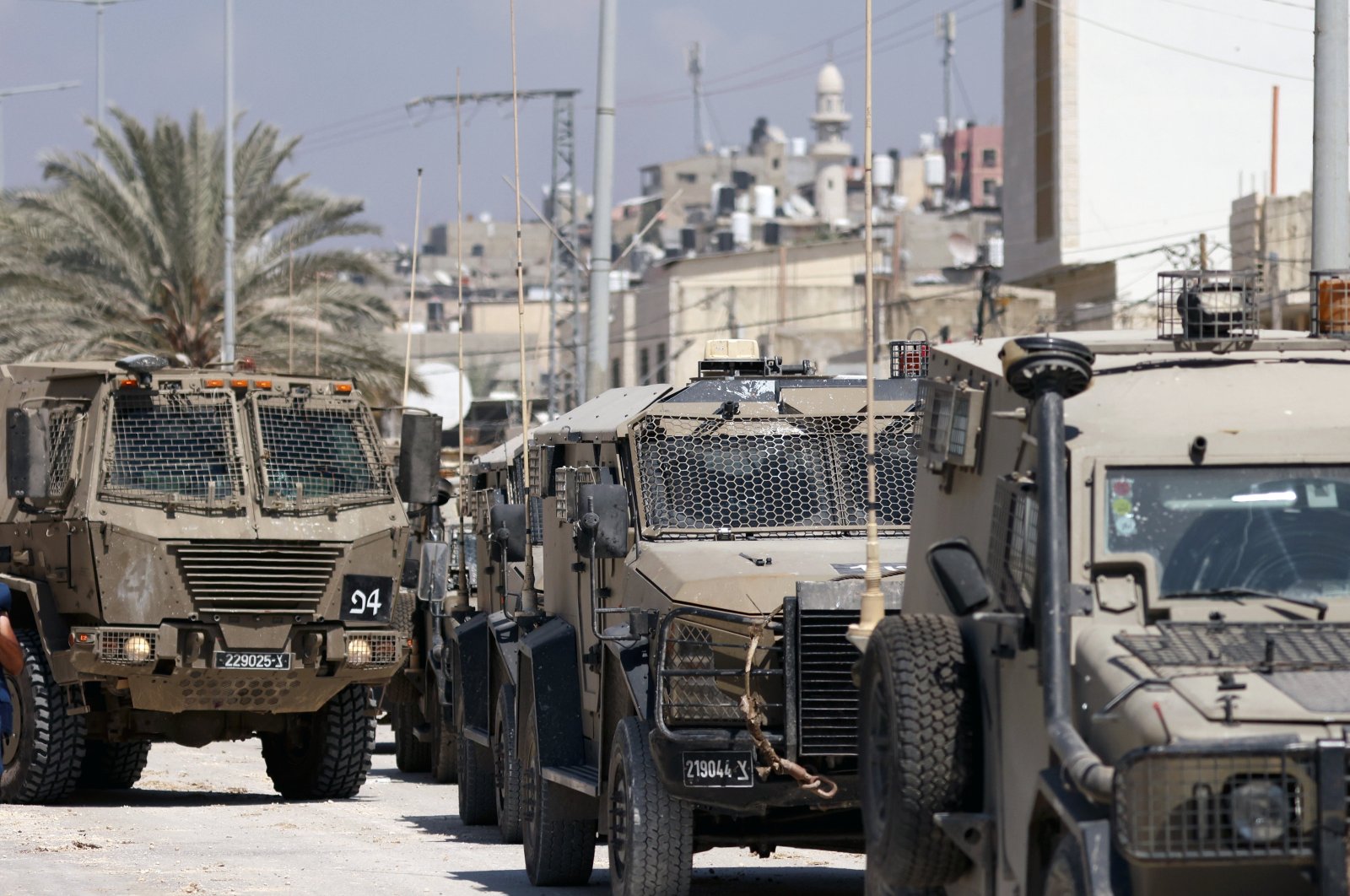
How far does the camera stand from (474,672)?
13.9m

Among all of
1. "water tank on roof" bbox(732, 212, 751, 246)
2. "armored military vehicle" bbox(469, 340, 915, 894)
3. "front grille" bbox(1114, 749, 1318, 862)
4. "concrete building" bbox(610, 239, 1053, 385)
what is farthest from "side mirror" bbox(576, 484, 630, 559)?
"water tank on roof" bbox(732, 212, 751, 246)

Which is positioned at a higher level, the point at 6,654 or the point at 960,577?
the point at 960,577

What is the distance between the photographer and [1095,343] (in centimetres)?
704

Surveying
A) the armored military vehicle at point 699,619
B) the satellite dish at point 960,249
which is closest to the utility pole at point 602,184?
the armored military vehicle at point 699,619

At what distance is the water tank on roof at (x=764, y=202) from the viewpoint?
87625mm

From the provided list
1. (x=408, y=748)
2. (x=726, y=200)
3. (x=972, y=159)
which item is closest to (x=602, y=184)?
(x=408, y=748)

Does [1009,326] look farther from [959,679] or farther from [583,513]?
[959,679]

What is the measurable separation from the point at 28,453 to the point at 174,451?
0.93 metres

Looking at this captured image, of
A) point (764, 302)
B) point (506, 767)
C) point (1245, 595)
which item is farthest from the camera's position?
point (764, 302)

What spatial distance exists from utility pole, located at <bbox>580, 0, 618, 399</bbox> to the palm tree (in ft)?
26.8

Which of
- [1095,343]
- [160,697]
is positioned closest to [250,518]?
[160,697]

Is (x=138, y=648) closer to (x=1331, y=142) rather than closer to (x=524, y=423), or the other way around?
(x=524, y=423)

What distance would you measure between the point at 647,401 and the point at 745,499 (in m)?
0.68

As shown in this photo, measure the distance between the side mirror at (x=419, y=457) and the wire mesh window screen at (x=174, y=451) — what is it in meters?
1.15
